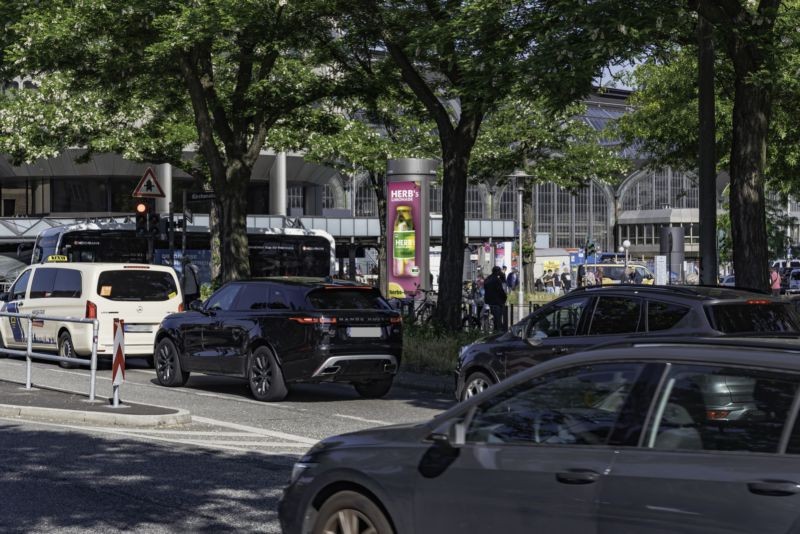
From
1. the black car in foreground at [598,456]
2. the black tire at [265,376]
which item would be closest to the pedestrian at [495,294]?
the black tire at [265,376]

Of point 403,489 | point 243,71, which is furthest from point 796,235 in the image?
point 403,489

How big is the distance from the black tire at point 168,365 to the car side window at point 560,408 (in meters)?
12.7

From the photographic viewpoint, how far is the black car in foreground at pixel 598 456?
4.43 m

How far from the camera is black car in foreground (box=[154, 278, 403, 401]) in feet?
50.8

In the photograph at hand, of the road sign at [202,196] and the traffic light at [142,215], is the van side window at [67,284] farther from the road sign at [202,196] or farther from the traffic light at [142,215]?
the road sign at [202,196]

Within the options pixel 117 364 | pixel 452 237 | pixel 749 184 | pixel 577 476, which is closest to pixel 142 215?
pixel 452 237

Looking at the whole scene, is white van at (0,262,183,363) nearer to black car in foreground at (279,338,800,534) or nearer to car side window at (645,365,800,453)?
black car in foreground at (279,338,800,534)

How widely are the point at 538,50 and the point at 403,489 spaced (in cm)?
1081

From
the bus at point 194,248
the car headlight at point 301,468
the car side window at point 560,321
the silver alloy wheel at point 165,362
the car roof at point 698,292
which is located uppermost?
the bus at point 194,248

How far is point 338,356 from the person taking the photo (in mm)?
15523

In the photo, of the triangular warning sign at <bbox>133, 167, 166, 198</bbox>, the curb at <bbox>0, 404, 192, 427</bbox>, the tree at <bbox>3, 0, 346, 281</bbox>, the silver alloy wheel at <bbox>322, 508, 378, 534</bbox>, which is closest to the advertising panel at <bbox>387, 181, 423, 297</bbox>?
the tree at <bbox>3, 0, 346, 281</bbox>

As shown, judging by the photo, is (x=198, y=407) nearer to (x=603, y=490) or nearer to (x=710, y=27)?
(x=710, y=27)

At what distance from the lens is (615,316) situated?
12266 mm

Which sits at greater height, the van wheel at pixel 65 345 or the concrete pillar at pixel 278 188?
the concrete pillar at pixel 278 188
